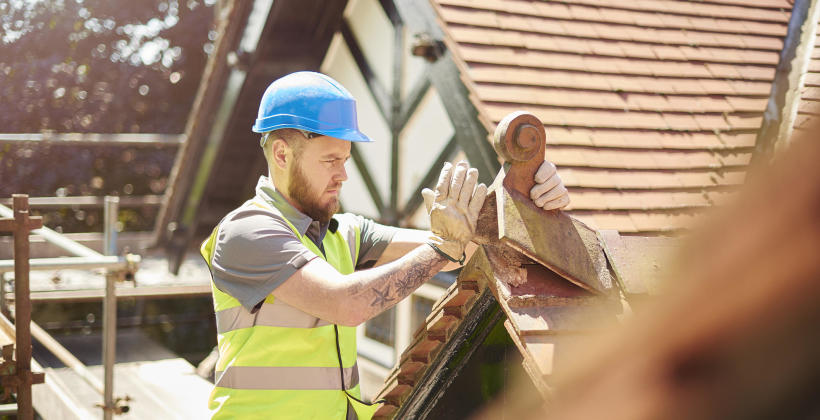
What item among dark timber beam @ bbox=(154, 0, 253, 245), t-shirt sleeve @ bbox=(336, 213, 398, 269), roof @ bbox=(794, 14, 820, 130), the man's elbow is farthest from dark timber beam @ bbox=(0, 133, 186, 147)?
the man's elbow

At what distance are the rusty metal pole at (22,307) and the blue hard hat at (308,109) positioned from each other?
2.24 meters

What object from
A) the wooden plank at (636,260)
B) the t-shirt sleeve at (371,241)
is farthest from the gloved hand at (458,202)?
the t-shirt sleeve at (371,241)

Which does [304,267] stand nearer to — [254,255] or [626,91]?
[254,255]

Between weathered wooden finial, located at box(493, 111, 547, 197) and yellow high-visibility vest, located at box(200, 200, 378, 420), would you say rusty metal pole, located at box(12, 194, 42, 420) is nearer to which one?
yellow high-visibility vest, located at box(200, 200, 378, 420)

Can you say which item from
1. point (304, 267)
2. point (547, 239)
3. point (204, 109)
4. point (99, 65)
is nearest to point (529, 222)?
point (547, 239)

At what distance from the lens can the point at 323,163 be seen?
7.71ft

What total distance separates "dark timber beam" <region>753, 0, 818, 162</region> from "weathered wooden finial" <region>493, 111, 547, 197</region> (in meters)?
3.16

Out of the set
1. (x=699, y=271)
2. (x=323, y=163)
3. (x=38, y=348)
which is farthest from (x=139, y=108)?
(x=699, y=271)

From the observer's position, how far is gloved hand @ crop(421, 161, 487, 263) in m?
1.90

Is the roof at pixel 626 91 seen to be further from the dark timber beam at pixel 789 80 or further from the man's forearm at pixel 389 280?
the man's forearm at pixel 389 280

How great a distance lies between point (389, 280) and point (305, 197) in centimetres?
47

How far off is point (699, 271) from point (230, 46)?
6990 millimetres

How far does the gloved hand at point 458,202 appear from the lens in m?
1.90

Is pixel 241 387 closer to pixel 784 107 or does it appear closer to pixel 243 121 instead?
pixel 784 107
